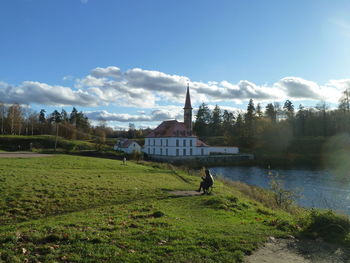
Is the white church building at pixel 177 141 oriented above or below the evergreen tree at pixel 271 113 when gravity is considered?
below

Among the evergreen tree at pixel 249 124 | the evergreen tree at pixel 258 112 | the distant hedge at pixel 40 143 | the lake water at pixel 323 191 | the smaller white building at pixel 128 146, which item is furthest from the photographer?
the evergreen tree at pixel 258 112

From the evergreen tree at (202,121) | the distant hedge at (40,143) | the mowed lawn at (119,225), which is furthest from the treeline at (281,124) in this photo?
the mowed lawn at (119,225)

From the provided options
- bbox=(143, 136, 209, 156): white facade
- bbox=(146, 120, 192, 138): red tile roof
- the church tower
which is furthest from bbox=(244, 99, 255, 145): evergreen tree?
bbox=(146, 120, 192, 138): red tile roof

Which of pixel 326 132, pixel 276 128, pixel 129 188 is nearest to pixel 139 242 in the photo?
pixel 129 188

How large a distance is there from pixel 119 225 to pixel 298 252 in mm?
5245

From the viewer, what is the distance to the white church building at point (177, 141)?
2554 inches

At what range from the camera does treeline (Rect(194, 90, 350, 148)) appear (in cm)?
8144

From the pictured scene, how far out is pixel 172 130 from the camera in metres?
65.3

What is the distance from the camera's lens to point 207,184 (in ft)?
54.9

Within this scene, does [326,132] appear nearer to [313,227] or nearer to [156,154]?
[156,154]

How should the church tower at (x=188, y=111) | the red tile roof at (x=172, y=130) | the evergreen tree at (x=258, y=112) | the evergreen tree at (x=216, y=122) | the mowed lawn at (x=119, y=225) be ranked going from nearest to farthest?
1. the mowed lawn at (x=119, y=225)
2. the red tile roof at (x=172, y=130)
3. the church tower at (x=188, y=111)
4. the evergreen tree at (x=258, y=112)
5. the evergreen tree at (x=216, y=122)

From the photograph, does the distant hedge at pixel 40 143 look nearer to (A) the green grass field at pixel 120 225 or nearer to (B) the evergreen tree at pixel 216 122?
(A) the green grass field at pixel 120 225

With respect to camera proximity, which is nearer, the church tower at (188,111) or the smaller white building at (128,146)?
the smaller white building at (128,146)

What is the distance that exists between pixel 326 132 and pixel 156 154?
52.5 metres
